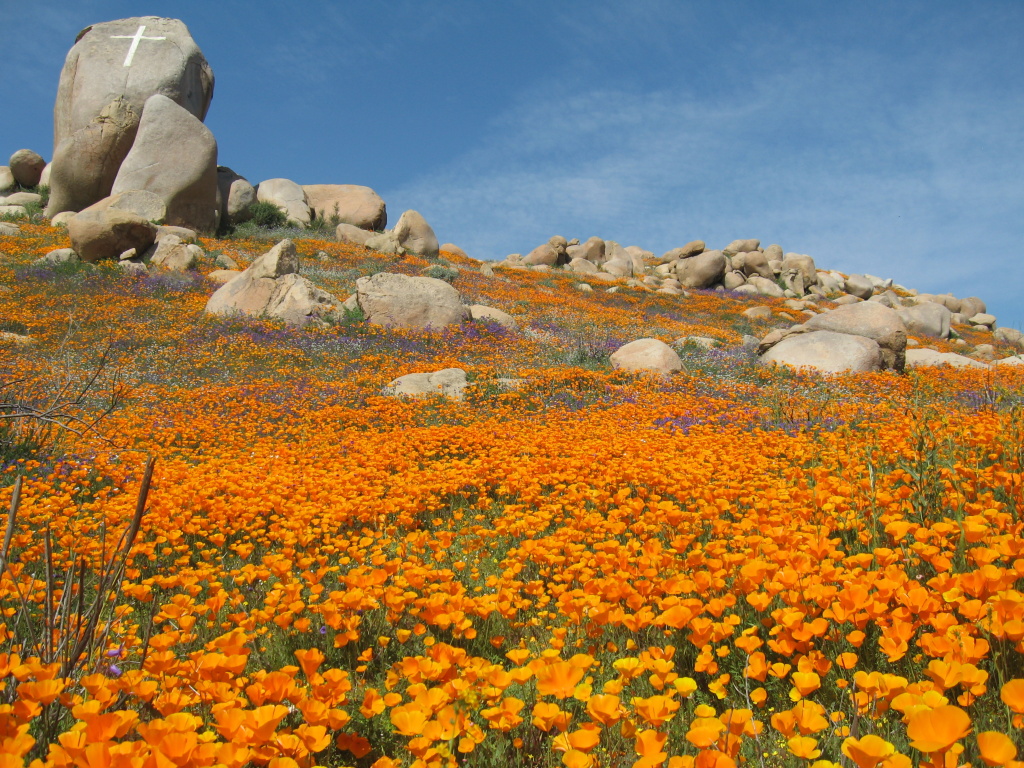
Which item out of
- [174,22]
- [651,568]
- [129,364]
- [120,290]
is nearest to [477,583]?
[651,568]

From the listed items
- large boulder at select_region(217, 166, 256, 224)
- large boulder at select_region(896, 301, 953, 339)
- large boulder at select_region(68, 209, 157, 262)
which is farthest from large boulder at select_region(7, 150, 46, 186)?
large boulder at select_region(896, 301, 953, 339)

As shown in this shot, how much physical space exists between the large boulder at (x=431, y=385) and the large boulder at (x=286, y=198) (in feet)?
79.9

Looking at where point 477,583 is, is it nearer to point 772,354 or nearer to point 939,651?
point 939,651

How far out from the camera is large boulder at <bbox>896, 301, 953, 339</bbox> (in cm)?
3328

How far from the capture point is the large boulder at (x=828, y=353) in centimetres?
1559

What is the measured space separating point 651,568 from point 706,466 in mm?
3201

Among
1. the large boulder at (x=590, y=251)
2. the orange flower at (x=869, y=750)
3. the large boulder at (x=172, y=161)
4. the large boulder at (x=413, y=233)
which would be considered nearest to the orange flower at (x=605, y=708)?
the orange flower at (x=869, y=750)

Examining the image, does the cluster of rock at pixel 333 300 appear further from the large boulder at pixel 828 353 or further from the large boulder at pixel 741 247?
the large boulder at pixel 741 247

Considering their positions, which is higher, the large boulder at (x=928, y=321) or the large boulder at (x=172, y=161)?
the large boulder at (x=172, y=161)

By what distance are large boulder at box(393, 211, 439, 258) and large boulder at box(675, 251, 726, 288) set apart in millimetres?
19077

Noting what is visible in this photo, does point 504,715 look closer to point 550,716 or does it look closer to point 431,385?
point 550,716

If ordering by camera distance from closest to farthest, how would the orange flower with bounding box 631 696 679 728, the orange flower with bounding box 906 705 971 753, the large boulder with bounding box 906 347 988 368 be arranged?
1. the orange flower with bounding box 906 705 971 753
2. the orange flower with bounding box 631 696 679 728
3. the large boulder with bounding box 906 347 988 368

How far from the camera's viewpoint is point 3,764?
1530 millimetres

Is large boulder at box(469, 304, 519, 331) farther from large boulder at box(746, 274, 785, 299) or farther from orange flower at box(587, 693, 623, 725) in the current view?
large boulder at box(746, 274, 785, 299)
